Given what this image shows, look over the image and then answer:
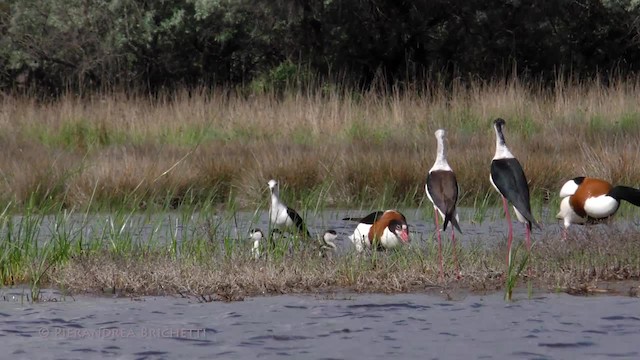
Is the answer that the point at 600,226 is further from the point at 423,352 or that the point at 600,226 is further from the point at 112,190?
the point at 112,190

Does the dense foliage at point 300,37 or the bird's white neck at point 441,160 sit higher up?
the dense foliage at point 300,37

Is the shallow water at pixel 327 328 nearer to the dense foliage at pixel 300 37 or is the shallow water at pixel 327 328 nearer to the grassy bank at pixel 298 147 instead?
the grassy bank at pixel 298 147

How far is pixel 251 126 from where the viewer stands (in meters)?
17.7

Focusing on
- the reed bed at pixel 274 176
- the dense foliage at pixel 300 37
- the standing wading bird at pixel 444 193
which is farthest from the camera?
the dense foliage at pixel 300 37

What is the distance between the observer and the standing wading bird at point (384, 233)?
9.23 metres

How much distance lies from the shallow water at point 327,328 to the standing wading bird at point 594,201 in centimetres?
233

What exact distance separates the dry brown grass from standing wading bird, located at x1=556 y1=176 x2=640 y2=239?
1434 mm

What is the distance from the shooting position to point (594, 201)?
1013cm

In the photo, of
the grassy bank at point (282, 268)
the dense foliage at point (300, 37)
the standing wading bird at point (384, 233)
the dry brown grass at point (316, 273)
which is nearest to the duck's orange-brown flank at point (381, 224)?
the standing wading bird at point (384, 233)

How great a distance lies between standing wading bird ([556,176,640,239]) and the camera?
33.1ft

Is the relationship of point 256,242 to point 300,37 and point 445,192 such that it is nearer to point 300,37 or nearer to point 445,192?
point 445,192

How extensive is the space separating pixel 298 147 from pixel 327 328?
26.3ft

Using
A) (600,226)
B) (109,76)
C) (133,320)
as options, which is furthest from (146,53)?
(133,320)

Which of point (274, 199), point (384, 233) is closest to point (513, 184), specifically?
point (384, 233)
